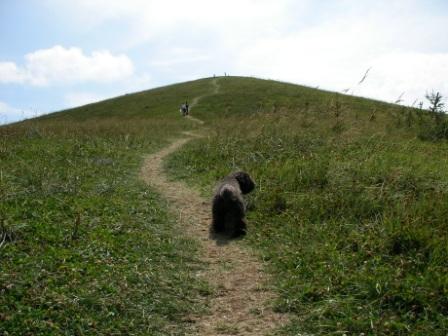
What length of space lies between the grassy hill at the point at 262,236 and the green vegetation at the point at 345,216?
3 centimetres

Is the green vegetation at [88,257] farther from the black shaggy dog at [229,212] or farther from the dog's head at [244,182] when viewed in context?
the dog's head at [244,182]

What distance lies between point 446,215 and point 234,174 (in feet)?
13.8

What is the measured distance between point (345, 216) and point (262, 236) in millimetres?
1723

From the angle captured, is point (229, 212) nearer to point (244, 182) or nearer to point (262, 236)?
point (262, 236)

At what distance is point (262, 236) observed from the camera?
8.70 metres

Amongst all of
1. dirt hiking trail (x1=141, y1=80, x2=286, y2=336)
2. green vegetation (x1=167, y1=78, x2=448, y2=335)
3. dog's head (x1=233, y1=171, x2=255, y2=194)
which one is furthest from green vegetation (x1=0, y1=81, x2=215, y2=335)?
dog's head (x1=233, y1=171, x2=255, y2=194)

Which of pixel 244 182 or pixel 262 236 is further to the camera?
pixel 244 182

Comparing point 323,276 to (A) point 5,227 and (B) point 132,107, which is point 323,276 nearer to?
(A) point 5,227

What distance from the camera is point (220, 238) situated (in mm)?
8766

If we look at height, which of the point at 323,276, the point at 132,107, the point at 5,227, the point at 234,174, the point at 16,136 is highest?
the point at 132,107

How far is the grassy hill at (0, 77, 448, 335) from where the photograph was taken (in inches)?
209

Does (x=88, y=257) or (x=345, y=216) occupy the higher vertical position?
(x=345, y=216)

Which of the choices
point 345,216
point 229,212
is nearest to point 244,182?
point 229,212

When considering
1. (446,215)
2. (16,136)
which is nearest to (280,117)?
(16,136)
